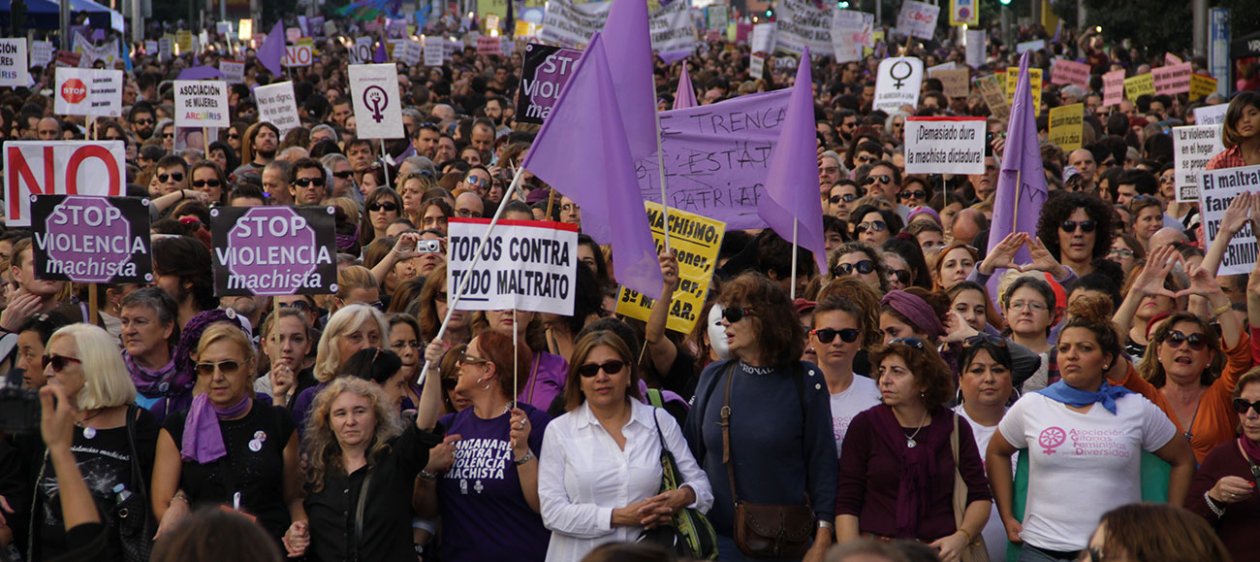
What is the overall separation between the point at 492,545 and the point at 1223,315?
316cm

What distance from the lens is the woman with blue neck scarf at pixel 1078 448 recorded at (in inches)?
245

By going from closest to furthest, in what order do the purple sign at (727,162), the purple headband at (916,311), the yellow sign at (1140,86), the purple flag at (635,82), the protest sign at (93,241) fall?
the purple headband at (916,311) → the protest sign at (93,241) → the purple flag at (635,82) → the purple sign at (727,162) → the yellow sign at (1140,86)

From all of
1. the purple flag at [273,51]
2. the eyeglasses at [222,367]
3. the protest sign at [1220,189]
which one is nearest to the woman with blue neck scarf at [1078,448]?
the protest sign at [1220,189]

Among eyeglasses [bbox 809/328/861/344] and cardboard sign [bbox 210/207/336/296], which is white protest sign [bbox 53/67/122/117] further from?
eyeglasses [bbox 809/328/861/344]

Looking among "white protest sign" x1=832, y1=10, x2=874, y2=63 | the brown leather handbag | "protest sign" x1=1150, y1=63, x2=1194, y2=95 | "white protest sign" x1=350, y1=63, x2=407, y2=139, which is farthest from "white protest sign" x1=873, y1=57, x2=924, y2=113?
the brown leather handbag

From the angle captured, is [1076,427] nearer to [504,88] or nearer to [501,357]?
[501,357]

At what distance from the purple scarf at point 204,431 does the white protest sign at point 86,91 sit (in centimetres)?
1186

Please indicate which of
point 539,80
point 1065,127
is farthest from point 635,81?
point 1065,127

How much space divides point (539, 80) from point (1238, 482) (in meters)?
7.89

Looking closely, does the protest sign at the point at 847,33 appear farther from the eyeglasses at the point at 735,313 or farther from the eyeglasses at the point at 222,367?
the eyeglasses at the point at 222,367

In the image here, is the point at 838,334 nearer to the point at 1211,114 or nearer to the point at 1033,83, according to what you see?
the point at 1211,114

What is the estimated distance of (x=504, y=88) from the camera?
1097 inches

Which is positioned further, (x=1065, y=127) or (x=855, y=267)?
(x=1065, y=127)

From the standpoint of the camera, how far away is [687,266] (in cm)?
823
